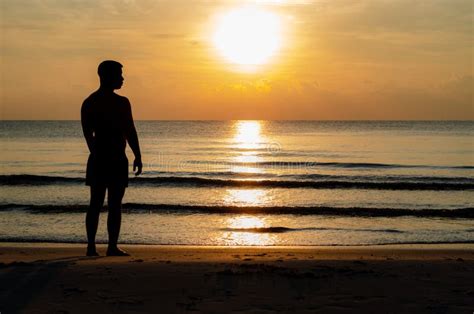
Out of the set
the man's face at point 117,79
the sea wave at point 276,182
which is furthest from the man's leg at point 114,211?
the sea wave at point 276,182

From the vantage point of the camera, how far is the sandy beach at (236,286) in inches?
175

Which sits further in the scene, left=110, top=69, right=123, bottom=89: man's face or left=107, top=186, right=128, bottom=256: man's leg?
left=107, top=186, right=128, bottom=256: man's leg

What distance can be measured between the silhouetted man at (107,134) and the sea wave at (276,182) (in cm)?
1409

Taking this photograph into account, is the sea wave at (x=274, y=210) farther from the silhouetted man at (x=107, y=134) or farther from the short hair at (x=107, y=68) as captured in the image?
the short hair at (x=107, y=68)

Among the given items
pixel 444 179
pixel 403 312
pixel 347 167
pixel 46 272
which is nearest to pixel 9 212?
pixel 46 272

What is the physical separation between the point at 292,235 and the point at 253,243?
3.75 feet

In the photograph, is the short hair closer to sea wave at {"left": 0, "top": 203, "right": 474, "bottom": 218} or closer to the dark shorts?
the dark shorts

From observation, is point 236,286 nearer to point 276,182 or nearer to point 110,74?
point 110,74

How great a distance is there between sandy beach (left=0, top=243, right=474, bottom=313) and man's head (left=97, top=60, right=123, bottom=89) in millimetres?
1878

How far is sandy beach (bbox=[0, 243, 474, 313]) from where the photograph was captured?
14.6 feet

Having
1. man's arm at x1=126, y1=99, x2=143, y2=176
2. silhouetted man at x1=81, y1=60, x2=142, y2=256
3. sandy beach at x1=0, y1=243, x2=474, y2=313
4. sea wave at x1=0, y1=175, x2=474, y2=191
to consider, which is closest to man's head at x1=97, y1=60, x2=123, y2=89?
silhouetted man at x1=81, y1=60, x2=142, y2=256

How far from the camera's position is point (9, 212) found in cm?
1370

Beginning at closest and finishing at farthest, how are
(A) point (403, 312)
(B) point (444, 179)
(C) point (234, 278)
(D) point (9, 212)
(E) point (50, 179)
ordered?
1. (A) point (403, 312)
2. (C) point (234, 278)
3. (D) point (9, 212)
4. (E) point (50, 179)
5. (B) point (444, 179)

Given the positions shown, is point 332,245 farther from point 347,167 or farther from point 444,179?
point 347,167
